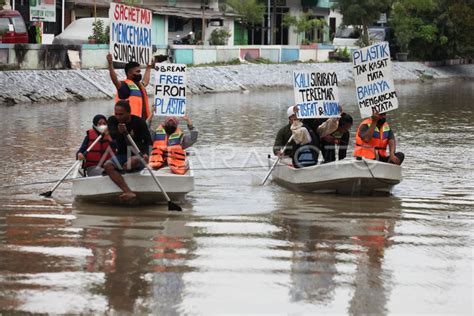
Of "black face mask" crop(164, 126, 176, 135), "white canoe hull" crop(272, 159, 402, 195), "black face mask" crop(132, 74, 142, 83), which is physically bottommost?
"white canoe hull" crop(272, 159, 402, 195)

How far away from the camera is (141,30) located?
55.7 feet

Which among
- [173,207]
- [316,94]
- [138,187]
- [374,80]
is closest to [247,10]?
[316,94]

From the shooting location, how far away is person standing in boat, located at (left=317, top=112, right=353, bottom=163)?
17.2 m

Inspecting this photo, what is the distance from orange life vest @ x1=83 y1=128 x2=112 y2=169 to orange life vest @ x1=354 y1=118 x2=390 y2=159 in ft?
12.9

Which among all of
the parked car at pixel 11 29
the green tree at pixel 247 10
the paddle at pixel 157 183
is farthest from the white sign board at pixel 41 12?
the paddle at pixel 157 183

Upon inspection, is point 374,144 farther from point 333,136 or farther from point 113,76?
point 113,76

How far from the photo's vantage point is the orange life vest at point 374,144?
1650cm

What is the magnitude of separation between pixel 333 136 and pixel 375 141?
88cm

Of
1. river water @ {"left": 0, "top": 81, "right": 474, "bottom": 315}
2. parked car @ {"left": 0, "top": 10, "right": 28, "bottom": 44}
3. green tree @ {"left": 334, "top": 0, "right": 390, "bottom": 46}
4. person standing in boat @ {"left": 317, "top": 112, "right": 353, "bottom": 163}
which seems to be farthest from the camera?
green tree @ {"left": 334, "top": 0, "right": 390, "bottom": 46}

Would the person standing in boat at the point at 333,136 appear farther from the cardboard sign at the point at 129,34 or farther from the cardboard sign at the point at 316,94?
the cardboard sign at the point at 129,34

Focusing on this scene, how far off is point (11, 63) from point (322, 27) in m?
36.4

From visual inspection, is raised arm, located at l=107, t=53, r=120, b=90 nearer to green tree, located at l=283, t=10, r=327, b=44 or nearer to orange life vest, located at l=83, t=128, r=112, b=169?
orange life vest, located at l=83, t=128, r=112, b=169

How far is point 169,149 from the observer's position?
15.7 meters

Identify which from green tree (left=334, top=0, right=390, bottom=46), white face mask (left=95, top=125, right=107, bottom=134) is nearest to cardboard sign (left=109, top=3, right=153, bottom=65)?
white face mask (left=95, top=125, right=107, bottom=134)
